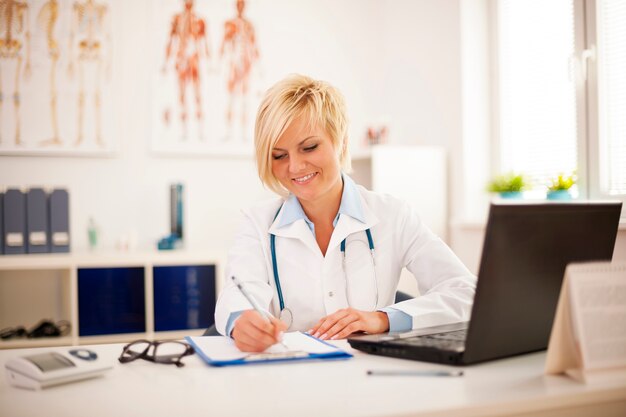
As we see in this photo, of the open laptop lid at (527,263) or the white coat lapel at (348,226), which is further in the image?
the white coat lapel at (348,226)

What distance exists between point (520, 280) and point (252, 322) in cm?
55

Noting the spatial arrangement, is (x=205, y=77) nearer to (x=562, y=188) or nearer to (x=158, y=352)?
(x=562, y=188)

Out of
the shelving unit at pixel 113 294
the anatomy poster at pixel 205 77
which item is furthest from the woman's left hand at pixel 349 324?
the anatomy poster at pixel 205 77

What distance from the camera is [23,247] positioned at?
3.27 meters

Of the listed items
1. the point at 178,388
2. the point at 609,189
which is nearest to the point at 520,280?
the point at 178,388

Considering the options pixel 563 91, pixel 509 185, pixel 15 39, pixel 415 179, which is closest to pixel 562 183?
pixel 509 185

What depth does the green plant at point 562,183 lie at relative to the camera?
3025 mm

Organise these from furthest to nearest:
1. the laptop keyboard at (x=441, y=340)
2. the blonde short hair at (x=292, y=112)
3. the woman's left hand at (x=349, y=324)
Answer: the blonde short hair at (x=292, y=112), the woman's left hand at (x=349, y=324), the laptop keyboard at (x=441, y=340)

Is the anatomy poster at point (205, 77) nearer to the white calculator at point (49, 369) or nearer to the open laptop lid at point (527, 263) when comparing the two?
the white calculator at point (49, 369)

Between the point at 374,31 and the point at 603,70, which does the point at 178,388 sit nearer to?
the point at 603,70

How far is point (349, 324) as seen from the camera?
4.63 feet

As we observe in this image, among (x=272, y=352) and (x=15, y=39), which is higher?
(x=15, y=39)

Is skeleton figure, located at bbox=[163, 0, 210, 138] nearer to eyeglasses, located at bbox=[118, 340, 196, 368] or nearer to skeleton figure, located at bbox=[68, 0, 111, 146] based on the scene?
skeleton figure, located at bbox=[68, 0, 111, 146]

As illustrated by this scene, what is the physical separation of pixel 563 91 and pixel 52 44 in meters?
3.05
